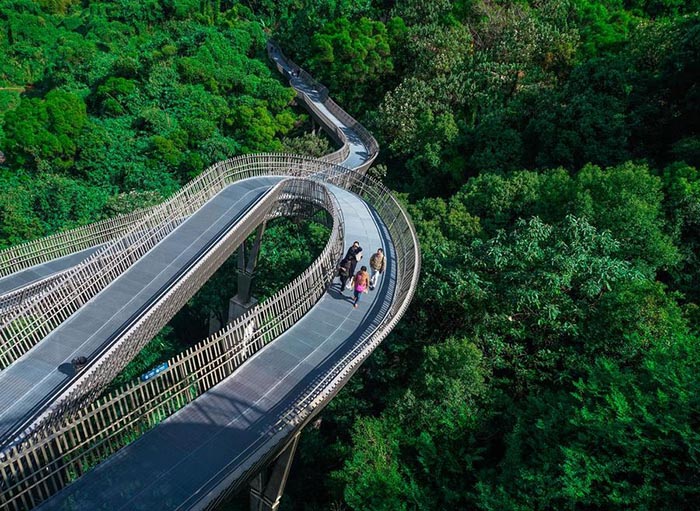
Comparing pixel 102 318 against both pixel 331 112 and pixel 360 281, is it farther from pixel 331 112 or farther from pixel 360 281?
pixel 331 112

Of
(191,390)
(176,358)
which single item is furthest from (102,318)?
(191,390)

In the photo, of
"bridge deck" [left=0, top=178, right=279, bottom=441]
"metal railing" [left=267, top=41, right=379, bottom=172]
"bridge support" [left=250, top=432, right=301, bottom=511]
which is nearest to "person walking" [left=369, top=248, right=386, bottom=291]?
"bridge support" [left=250, top=432, right=301, bottom=511]

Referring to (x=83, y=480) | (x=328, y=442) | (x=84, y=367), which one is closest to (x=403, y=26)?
(x=328, y=442)

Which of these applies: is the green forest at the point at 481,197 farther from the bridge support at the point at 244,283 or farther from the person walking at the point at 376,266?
the person walking at the point at 376,266

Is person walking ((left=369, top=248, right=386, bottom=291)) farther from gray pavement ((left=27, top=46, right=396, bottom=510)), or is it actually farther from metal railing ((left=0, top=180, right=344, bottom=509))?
metal railing ((left=0, top=180, right=344, bottom=509))

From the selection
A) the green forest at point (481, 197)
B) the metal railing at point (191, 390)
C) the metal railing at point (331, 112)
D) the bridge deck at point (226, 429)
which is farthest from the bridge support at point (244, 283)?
the bridge deck at point (226, 429)
